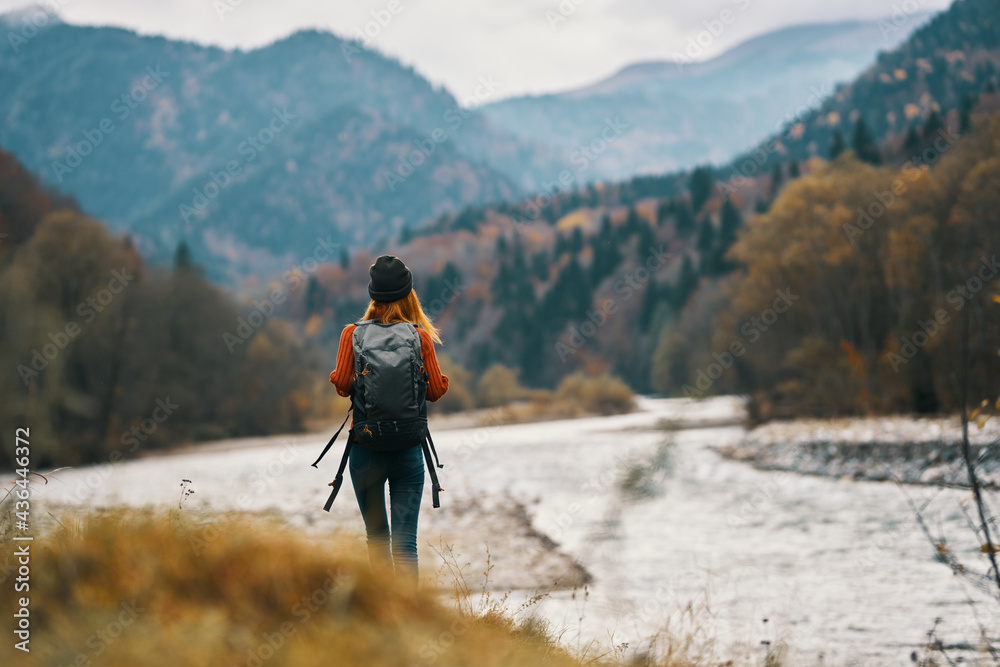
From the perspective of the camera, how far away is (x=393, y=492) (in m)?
5.40

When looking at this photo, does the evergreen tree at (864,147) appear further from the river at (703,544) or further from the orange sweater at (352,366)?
the orange sweater at (352,366)

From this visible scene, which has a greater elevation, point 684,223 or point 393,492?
point 684,223

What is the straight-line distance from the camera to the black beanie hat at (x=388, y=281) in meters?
5.30

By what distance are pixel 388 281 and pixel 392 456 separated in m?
1.10

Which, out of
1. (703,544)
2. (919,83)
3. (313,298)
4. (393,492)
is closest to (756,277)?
(703,544)

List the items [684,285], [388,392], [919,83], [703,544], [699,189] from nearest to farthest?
[388,392] < [703,544] < [684,285] < [699,189] < [919,83]


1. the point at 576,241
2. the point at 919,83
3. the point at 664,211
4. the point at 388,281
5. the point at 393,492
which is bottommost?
the point at 393,492

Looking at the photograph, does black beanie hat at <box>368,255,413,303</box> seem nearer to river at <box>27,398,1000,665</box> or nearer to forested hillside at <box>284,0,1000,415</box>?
river at <box>27,398,1000,665</box>

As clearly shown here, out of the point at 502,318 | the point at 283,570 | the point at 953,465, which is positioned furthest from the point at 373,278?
the point at 502,318

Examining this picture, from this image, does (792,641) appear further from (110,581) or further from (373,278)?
(110,581)

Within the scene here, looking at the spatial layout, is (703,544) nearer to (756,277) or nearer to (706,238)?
(756,277)

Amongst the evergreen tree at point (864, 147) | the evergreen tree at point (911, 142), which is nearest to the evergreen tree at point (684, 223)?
the evergreen tree at point (864, 147)

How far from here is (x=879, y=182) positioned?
1590 inches

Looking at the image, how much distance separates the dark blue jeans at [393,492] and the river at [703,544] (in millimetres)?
168
